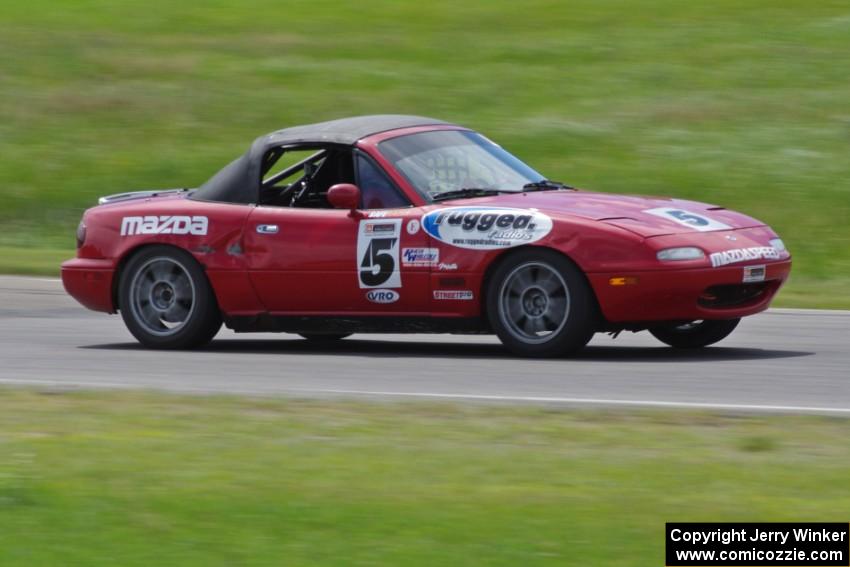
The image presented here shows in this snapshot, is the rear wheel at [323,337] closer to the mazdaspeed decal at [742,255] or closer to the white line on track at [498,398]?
the white line on track at [498,398]

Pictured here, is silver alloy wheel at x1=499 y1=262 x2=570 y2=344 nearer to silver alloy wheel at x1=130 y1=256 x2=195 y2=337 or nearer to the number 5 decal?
the number 5 decal

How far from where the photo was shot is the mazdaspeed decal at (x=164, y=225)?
10617 millimetres

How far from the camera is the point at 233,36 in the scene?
3000 cm

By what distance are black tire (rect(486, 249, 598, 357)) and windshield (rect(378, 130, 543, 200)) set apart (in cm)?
81

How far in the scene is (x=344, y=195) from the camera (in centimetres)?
996

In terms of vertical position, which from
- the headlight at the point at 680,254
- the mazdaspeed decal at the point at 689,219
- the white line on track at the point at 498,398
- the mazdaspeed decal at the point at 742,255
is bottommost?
the white line on track at the point at 498,398

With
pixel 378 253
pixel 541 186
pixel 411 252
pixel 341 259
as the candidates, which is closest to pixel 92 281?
pixel 341 259

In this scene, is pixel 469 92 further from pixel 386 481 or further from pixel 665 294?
pixel 386 481

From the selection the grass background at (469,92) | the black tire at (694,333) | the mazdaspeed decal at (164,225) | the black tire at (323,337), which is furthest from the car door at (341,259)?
the grass background at (469,92)

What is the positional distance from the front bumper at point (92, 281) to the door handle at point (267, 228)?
1219 millimetres

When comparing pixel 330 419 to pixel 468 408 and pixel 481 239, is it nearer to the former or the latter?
pixel 468 408

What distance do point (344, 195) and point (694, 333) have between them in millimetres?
2465

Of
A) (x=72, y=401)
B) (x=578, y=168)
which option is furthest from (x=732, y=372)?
(x=578, y=168)

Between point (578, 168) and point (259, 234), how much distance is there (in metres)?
10.7
